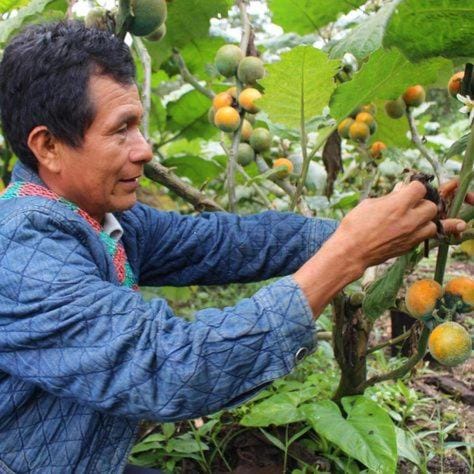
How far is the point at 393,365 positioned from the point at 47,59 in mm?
1745

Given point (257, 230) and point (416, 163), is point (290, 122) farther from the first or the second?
point (416, 163)

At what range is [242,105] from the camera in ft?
6.61

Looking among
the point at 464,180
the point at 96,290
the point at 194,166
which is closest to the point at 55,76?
the point at 96,290

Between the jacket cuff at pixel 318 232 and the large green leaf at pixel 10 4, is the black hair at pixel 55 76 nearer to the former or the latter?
the jacket cuff at pixel 318 232

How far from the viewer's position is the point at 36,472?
148 cm

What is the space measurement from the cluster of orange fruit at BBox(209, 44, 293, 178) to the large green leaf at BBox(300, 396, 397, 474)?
653 millimetres

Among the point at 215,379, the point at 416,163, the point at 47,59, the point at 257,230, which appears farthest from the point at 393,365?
the point at 47,59

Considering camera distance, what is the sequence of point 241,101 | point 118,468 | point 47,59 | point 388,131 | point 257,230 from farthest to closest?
point 388,131 < point 241,101 < point 257,230 < point 118,468 < point 47,59

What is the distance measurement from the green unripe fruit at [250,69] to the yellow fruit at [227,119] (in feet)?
0.34

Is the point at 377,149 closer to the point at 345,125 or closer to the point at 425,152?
the point at 345,125

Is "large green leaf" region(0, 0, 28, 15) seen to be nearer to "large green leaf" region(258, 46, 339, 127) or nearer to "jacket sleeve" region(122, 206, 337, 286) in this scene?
"jacket sleeve" region(122, 206, 337, 286)

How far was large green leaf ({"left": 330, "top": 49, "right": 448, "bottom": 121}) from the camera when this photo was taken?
1595 millimetres

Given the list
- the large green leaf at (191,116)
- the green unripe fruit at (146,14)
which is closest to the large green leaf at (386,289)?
the green unripe fruit at (146,14)

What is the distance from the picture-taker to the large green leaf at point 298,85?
1.67 meters
